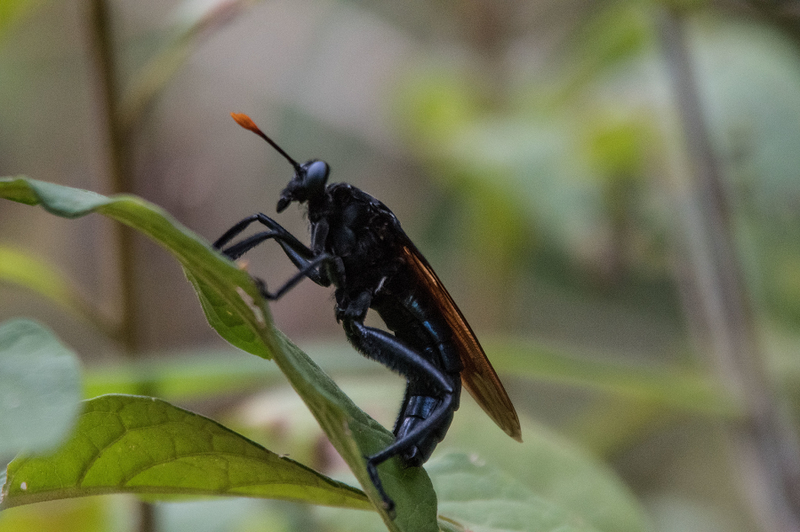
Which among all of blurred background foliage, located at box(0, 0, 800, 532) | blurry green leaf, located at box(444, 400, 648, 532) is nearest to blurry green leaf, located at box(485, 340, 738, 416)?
blurred background foliage, located at box(0, 0, 800, 532)

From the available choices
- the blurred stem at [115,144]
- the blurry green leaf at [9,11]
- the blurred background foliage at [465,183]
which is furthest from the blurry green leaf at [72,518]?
the blurry green leaf at [9,11]

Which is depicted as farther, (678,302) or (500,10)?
(678,302)

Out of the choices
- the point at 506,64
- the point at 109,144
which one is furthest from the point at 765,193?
the point at 109,144

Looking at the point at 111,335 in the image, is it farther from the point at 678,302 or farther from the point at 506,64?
the point at 678,302

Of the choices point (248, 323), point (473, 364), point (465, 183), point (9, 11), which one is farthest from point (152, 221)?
point (465, 183)

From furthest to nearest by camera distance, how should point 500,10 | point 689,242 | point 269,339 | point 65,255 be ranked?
point 65,255 → point 500,10 → point 689,242 → point 269,339

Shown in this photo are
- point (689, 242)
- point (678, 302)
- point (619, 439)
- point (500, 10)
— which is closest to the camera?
point (689, 242)
